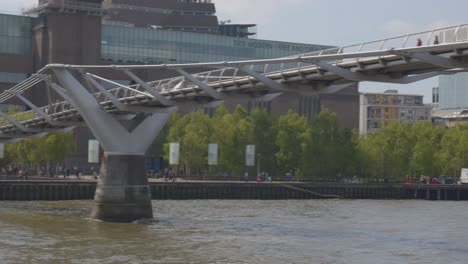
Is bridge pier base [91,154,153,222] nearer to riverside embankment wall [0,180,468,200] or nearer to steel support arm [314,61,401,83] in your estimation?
steel support arm [314,61,401,83]

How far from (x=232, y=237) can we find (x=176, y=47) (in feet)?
318

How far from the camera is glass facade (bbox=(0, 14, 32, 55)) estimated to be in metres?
136

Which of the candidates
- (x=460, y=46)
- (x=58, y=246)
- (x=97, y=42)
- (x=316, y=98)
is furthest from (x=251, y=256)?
(x=316, y=98)

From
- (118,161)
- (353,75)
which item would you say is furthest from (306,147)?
(353,75)

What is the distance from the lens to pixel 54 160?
11894 centimetres

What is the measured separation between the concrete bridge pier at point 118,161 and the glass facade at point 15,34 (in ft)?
238

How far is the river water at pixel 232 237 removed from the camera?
4606cm

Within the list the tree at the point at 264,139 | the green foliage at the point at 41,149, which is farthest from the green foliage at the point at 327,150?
the green foliage at the point at 41,149

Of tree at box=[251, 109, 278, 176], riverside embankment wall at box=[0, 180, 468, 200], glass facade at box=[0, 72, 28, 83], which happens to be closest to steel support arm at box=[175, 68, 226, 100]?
riverside embankment wall at box=[0, 180, 468, 200]

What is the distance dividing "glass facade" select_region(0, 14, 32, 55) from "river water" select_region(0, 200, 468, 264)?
5925cm

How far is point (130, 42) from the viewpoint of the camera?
145000mm

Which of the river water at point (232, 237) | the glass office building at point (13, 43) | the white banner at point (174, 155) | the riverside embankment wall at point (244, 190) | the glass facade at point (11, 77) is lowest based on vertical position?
the river water at point (232, 237)

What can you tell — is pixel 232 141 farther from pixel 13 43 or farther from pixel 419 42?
pixel 419 42

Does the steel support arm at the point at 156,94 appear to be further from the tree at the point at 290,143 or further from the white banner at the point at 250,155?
Result: the tree at the point at 290,143
